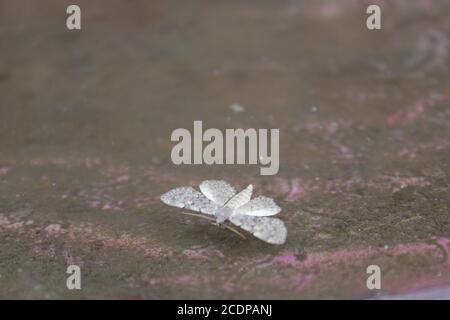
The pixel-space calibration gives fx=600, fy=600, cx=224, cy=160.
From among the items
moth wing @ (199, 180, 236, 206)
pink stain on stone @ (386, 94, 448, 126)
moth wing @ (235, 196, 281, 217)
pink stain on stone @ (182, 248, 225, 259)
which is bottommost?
pink stain on stone @ (182, 248, 225, 259)

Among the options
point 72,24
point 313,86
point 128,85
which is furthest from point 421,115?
point 72,24

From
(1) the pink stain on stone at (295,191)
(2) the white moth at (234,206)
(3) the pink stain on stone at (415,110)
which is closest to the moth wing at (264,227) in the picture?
(2) the white moth at (234,206)

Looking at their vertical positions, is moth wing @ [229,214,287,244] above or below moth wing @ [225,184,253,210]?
below

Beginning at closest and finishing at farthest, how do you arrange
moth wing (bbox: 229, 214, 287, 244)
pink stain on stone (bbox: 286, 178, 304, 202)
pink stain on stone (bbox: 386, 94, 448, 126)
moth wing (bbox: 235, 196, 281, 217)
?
1. moth wing (bbox: 229, 214, 287, 244)
2. moth wing (bbox: 235, 196, 281, 217)
3. pink stain on stone (bbox: 286, 178, 304, 202)
4. pink stain on stone (bbox: 386, 94, 448, 126)

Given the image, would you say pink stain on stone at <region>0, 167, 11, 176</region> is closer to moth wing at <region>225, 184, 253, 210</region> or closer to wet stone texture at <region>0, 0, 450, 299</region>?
wet stone texture at <region>0, 0, 450, 299</region>

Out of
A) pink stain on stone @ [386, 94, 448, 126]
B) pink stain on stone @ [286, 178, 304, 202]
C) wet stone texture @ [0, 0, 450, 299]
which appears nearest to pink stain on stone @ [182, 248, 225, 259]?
wet stone texture @ [0, 0, 450, 299]

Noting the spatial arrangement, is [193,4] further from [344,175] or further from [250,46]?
[344,175]

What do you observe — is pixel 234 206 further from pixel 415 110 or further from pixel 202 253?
pixel 415 110

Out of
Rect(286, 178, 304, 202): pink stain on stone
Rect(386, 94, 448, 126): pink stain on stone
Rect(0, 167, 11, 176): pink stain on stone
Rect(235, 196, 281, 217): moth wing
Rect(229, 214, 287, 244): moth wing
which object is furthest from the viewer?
Rect(386, 94, 448, 126): pink stain on stone
